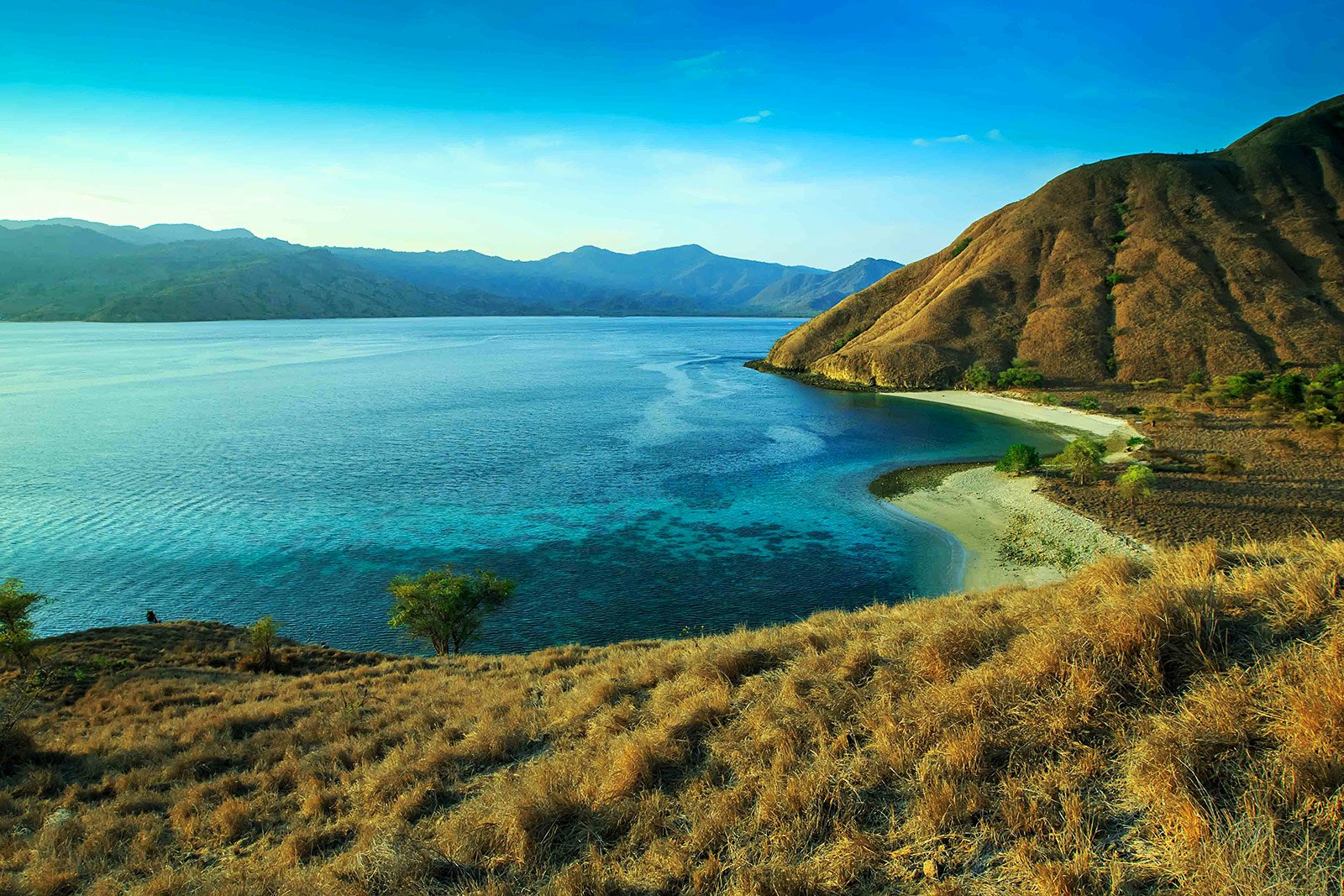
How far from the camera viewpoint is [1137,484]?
116ft

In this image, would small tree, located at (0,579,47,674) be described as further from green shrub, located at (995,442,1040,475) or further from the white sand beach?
green shrub, located at (995,442,1040,475)

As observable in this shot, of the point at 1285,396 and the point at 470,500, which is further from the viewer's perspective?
the point at 1285,396

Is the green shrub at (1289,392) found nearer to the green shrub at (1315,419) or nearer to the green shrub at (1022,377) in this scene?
the green shrub at (1315,419)

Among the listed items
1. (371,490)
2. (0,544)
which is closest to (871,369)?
(371,490)

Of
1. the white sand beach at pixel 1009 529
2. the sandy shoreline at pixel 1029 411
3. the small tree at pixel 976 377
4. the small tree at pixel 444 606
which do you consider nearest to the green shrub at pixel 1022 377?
the small tree at pixel 976 377

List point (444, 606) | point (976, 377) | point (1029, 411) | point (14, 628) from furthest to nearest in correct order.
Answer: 1. point (976, 377)
2. point (1029, 411)
3. point (444, 606)
4. point (14, 628)

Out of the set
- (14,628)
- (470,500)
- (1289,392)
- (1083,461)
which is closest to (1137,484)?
(1083,461)

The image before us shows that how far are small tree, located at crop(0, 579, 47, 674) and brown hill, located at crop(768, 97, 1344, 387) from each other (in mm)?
86050

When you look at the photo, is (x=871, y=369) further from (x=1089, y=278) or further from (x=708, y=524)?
(x=708, y=524)

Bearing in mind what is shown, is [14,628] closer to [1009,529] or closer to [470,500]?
[470,500]

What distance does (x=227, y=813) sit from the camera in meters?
9.01

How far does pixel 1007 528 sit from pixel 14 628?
→ 41131mm

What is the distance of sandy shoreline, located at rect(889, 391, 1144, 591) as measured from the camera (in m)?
28.6

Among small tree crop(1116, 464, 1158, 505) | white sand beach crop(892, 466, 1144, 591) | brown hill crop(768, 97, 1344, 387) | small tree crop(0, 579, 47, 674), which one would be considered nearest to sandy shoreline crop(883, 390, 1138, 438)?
brown hill crop(768, 97, 1344, 387)
